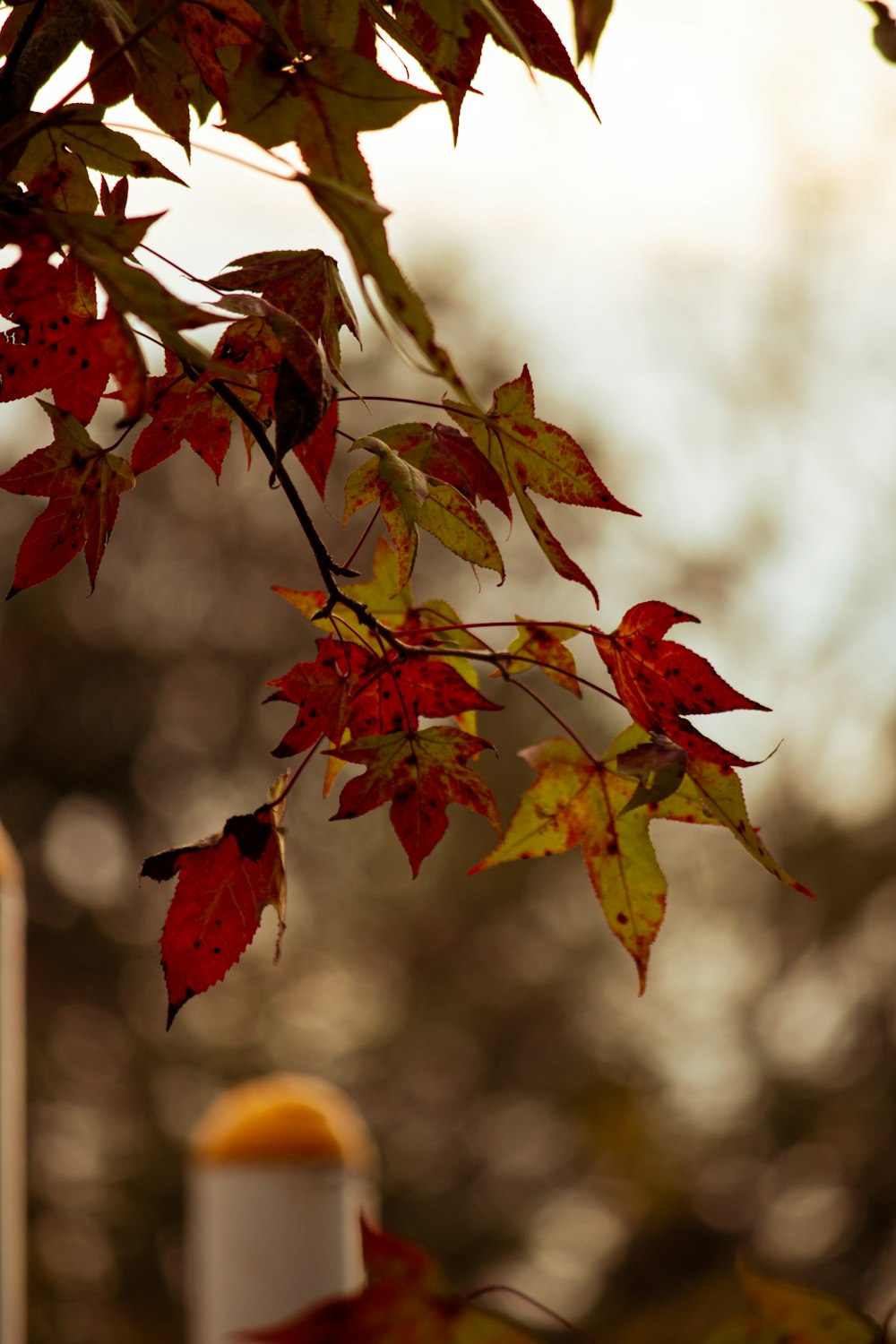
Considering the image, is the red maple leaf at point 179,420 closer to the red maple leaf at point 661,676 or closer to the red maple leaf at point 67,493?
the red maple leaf at point 67,493

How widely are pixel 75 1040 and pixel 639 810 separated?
7.56 meters

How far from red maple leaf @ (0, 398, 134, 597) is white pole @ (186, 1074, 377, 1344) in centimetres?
238

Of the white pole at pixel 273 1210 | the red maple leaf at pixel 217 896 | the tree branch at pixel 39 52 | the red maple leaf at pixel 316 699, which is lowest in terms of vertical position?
the white pole at pixel 273 1210

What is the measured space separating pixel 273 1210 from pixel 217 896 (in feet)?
8.69

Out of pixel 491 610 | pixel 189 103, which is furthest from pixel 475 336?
pixel 189 103

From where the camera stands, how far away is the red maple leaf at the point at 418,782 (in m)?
0.62

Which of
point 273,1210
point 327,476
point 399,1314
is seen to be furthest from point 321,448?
point 273,1210

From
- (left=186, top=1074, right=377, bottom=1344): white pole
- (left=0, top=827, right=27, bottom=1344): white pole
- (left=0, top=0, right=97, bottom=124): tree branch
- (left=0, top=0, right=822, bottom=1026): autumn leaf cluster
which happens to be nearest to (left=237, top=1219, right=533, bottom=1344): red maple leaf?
(left=0, top=0, right=822, bottom=1026): autumn leaf cluster

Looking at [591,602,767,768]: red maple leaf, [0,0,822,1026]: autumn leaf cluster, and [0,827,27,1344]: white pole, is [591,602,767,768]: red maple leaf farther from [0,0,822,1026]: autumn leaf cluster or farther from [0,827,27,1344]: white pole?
[0,827,27,1344]: white pole

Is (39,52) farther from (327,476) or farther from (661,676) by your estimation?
(661,676)

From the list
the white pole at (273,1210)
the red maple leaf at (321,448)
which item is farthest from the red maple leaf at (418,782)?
the white pole at (273,1210)

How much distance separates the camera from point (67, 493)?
2.00 feet

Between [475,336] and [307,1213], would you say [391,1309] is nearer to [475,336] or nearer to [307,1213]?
[307,1213]

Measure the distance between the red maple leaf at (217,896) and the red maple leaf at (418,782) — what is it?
0.04 meters
